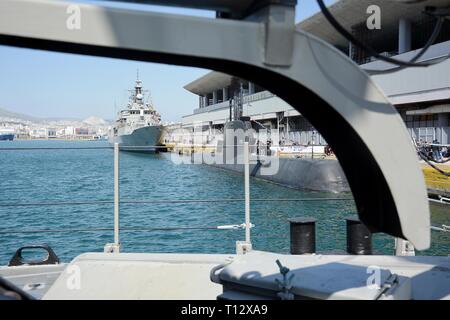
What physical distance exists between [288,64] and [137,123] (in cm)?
5930

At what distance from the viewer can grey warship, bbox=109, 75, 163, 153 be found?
55.4 m

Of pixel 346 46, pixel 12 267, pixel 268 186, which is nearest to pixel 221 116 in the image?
pixel 346 46

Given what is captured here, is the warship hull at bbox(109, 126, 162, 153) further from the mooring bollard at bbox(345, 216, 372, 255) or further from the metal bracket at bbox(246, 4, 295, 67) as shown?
the metal bracket at bbox(246, 4, 295, 67)

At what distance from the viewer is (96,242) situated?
35.6 ft

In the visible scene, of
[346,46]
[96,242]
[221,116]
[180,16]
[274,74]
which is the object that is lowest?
[96,242]

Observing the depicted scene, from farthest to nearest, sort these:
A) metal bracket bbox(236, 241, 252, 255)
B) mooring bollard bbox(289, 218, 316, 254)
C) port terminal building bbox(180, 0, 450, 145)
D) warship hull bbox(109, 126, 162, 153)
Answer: warship hull bbox(109, 126, 162, 153) < port terminal building bbox(180, 0, 450, 145) < mooring bollard bbox(289, 218, 316, 254) < metal bracket bbox(236, 241, 252, 255)

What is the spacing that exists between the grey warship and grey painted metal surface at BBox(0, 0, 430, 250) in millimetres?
52949

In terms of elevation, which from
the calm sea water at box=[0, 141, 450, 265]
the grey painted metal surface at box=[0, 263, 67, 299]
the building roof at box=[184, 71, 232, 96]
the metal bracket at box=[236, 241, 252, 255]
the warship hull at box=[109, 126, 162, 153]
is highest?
the building roof at box=[184, 71, 232, 96]

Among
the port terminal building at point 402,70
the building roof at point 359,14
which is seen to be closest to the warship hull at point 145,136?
the port terminal building at point 402,70

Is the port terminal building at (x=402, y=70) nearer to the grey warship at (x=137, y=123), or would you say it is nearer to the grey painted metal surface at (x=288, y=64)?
the grey painted metal surface at (x=288, y=64)

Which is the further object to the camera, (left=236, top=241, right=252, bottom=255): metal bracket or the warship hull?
the warship hull

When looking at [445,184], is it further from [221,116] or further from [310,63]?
[221,116]

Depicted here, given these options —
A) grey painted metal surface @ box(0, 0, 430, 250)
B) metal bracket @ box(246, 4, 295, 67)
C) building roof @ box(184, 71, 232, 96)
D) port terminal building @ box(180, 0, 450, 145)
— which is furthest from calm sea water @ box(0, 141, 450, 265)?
building roof @ box(184, 71, 232, 96)
